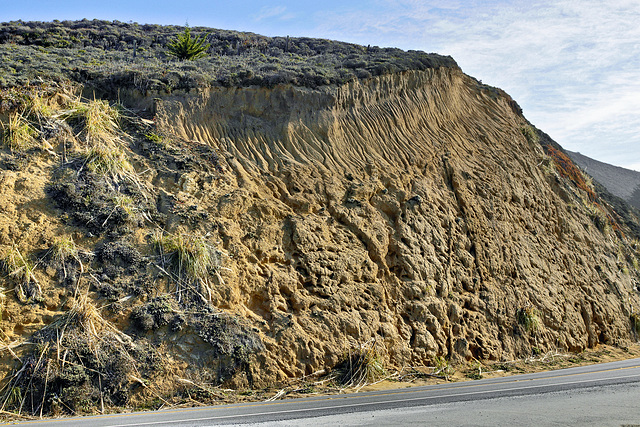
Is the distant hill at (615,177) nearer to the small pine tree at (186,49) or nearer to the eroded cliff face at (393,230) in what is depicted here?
the eroded cliff face at (393,230)

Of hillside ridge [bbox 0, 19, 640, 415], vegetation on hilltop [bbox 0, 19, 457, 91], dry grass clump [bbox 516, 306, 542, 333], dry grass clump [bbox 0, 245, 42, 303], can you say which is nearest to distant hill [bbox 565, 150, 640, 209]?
hillside ridge [bbox 0, 19, 640, 415]

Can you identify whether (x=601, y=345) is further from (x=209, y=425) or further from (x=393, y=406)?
(x=209, y=425)

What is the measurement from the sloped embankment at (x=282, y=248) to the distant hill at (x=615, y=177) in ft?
96.6

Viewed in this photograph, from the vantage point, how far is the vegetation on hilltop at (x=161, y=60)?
1448cm

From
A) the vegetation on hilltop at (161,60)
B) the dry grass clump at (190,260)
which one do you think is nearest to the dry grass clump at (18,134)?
the vegetation on hilltop at (161,60)

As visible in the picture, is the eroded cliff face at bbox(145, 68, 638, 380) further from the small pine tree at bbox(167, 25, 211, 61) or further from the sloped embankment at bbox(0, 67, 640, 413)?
the small pine tree at bbox(167, 25, 211, 61)

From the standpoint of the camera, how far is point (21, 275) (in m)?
9.84

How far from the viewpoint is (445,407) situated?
27.9 feet

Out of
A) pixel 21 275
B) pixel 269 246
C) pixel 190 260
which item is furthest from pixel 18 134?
pixel 269 246

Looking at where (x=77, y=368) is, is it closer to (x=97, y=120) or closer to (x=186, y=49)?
(x=97, y=120)

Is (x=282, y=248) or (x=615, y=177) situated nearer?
(x=282, y=248)

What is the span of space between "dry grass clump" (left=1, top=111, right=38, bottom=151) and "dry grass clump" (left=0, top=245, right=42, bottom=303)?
2911 mm

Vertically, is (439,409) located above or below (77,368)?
below

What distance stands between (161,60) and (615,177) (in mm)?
43691
